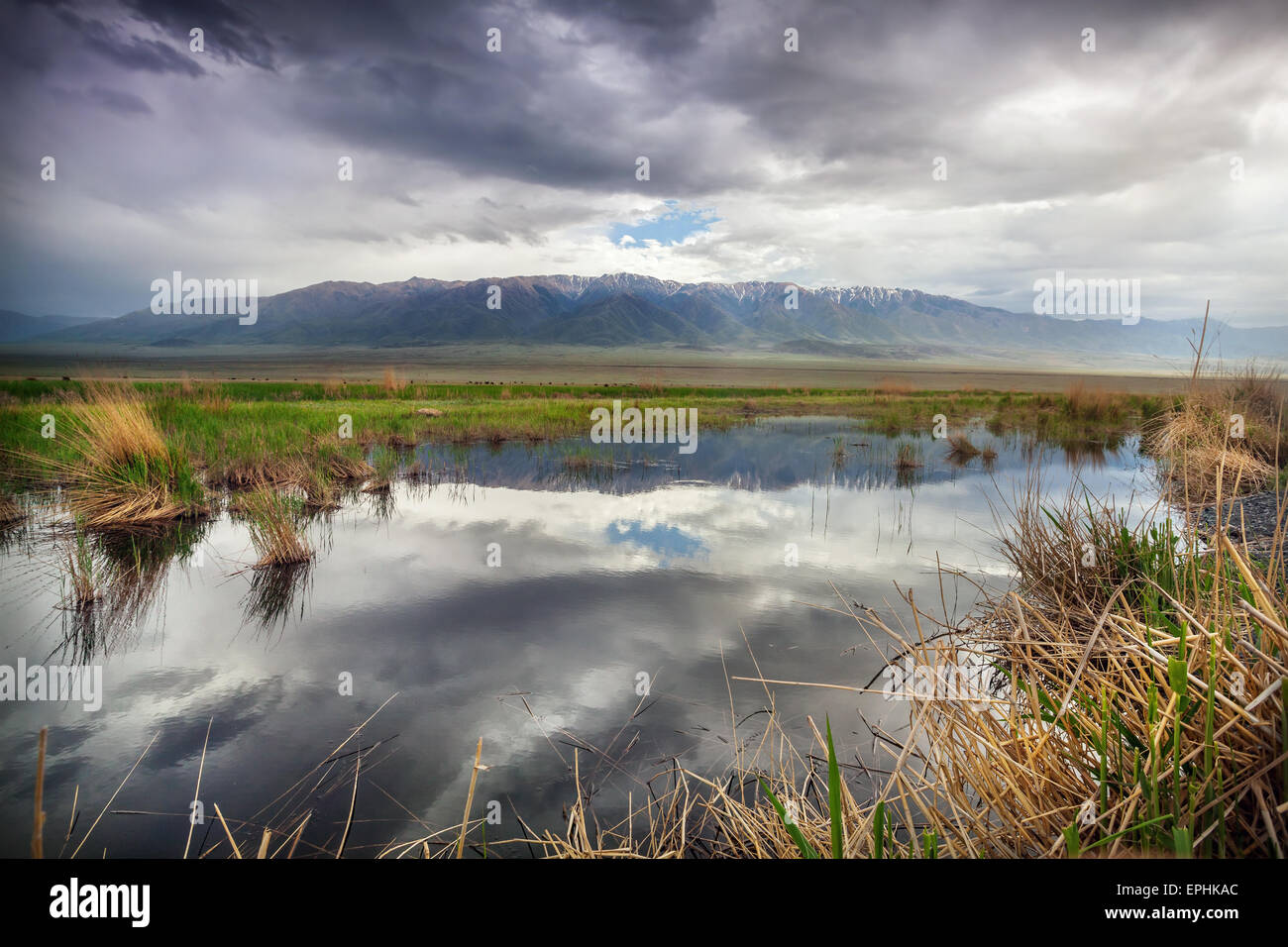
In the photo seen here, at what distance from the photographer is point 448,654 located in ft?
15.1

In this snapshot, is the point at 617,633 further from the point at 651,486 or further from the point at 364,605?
the point at 651,486

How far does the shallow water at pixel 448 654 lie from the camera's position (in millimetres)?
3014

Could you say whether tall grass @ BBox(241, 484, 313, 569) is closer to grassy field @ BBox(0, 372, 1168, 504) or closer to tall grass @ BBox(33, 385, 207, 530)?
tall grass @ BBox(33, 385, 207, 530)

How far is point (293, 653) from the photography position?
4.51 m

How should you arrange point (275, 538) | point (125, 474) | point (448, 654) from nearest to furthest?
point (448, 654), point (275, 538), point (125, 474)

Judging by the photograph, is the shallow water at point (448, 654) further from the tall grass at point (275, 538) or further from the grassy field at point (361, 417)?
the grassy field at point (361, 417)

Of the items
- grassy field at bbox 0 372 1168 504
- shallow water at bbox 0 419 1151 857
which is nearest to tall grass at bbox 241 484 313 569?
shallow water at bbox 0 419 1151 857

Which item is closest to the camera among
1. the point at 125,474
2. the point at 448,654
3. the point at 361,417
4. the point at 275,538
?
the point at 448,654

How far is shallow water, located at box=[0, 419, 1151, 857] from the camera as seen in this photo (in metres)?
3.01

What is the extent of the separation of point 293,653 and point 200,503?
5461 mm

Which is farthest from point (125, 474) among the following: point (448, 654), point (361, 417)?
point (361, 417)

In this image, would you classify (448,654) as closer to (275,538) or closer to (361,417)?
(275,538)

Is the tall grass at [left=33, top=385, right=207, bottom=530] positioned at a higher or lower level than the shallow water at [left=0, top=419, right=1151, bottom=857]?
higher
